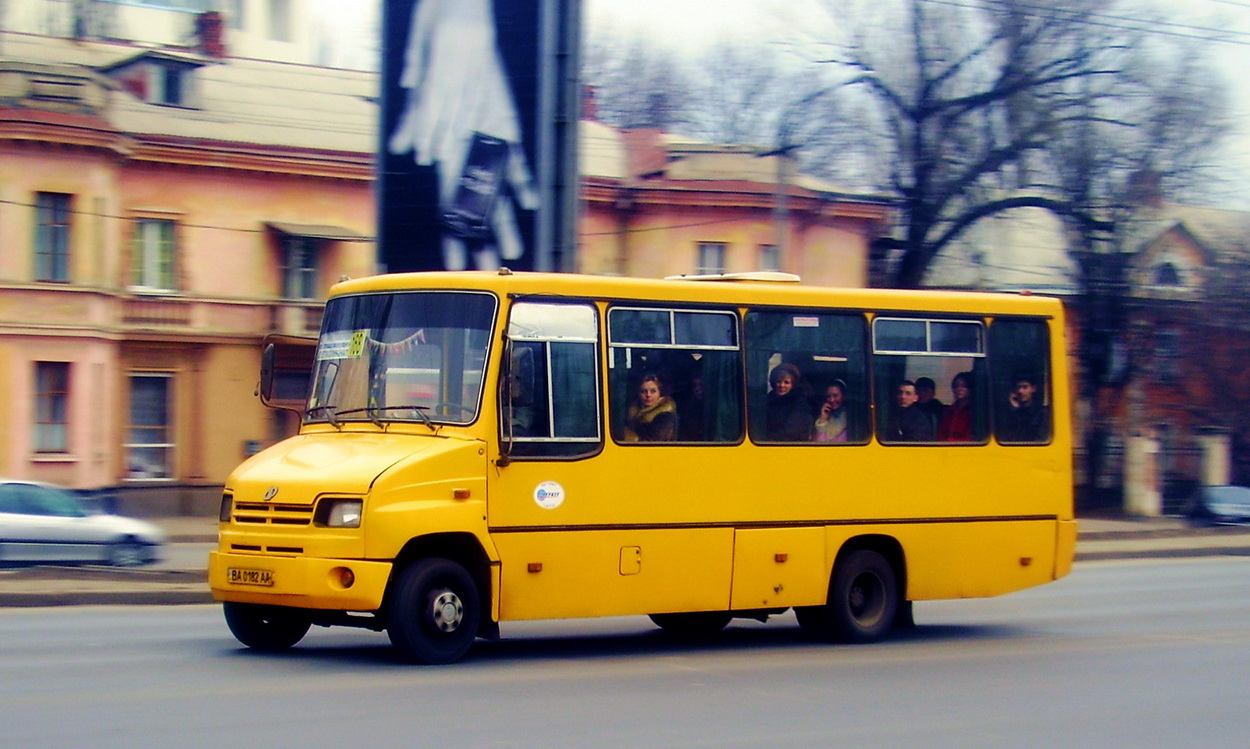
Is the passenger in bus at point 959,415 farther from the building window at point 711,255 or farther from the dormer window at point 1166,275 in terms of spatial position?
the dormer window at point 1166,275

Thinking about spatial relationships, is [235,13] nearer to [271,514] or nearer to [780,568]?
[780,568]

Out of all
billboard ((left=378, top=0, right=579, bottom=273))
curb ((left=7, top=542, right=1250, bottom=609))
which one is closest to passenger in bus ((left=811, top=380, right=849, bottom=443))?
curb ((left=7, top=542, right=1250, bottom=609))

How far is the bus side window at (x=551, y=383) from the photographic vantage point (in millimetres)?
11727

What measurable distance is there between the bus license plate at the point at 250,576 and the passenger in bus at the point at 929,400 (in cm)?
600

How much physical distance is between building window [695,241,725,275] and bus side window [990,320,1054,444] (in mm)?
28191

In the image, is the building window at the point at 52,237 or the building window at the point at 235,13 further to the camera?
the building window at the point at 235,13

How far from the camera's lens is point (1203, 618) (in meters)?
17.0

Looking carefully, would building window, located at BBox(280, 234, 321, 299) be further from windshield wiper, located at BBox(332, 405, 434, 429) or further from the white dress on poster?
windshield wiper, located at BBox(332, 405, 434, 429)

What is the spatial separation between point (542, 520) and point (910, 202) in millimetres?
28028

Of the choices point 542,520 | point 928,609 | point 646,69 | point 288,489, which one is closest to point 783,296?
point 542,520

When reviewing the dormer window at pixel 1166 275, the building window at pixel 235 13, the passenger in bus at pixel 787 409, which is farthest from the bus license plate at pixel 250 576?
the building window at pixel 235 13

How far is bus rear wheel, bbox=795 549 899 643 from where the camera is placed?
13688 millimetres

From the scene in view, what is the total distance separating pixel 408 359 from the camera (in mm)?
11875

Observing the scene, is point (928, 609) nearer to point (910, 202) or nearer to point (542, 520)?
point (542, 520)
